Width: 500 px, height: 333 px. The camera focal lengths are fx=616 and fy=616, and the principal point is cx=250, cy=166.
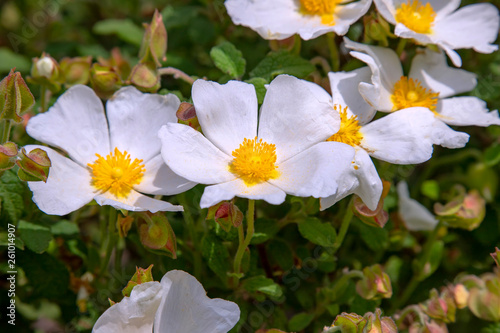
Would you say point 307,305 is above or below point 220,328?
below

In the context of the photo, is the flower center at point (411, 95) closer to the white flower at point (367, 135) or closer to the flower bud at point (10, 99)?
the white flower at point (367, 135)

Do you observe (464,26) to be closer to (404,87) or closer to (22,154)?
(404,87)

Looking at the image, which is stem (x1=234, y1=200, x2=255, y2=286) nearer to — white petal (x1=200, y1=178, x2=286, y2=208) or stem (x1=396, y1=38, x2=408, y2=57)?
white petal (x1=200, y1=178, x2=286, y2=208)

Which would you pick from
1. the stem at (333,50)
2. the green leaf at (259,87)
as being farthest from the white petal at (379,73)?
the green leaf at (259,87)

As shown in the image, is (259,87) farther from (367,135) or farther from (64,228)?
(64,228)

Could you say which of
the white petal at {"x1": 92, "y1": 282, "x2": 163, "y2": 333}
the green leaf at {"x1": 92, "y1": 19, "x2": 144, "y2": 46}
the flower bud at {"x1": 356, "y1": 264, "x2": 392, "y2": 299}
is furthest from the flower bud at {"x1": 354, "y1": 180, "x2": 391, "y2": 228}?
the green leaf at {"x1": 92, "y1": 19, "x2": 144, "y2": 46}

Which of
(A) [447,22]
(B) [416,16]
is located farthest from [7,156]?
(A) [447,22]

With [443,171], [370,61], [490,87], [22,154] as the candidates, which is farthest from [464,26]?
[22,154]
